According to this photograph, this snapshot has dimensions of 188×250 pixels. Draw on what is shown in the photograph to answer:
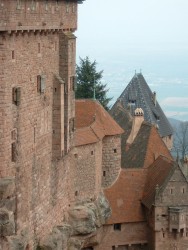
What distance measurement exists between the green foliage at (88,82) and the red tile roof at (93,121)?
14.5 metres

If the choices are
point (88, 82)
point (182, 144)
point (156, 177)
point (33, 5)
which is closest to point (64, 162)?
point (33, 5)

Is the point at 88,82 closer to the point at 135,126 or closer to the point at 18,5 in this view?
the point at 135,126

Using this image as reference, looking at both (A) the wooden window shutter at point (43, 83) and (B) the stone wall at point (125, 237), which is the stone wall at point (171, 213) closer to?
(B) the stone wall at point (125, 237)

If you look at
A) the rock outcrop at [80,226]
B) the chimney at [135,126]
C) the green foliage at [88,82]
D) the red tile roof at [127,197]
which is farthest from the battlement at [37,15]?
the green foliage at [88,82]

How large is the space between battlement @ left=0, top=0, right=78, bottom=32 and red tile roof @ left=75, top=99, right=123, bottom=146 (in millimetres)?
6062

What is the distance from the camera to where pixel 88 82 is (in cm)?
6544

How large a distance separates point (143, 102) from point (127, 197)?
18.6m

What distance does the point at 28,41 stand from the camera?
3656 centimetres

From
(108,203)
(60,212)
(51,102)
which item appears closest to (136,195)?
(108,203)

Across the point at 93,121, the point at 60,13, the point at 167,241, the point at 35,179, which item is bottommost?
the point at 167,241

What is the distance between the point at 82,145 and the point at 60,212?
4106 mm

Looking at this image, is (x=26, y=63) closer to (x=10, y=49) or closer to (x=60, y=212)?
(x=10, y=49)

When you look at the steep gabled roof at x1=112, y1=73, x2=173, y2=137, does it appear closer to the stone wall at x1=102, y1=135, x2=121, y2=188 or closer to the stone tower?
the stone wall at x1=102, y1=135, x2=121, y2=188

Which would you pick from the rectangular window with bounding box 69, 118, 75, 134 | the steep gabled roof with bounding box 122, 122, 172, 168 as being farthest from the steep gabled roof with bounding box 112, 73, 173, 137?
the rectangular window with bounding box 69, 118, 75, 134
